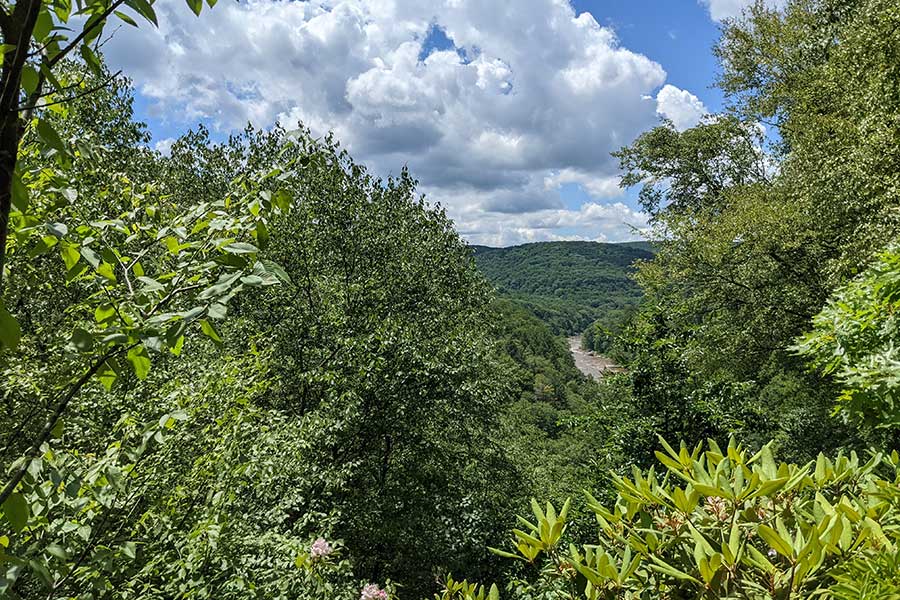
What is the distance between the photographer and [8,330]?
34.1 inches

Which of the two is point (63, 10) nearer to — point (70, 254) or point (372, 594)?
point (70, 254)

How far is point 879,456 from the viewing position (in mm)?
1908

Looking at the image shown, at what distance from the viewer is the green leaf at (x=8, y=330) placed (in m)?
0.84

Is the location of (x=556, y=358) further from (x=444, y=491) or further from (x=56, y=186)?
(x=56, y=186)

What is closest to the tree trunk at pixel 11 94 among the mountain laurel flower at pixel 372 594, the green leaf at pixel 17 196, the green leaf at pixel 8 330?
the green leaf at pixel 17 196

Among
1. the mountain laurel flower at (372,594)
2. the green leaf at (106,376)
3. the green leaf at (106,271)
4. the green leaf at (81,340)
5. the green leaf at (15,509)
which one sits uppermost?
the green leaf at (106,271)

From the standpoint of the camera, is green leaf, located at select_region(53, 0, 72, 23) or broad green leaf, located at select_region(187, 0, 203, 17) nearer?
broad green leaf, located at select_region(187, 0, 203, 17)

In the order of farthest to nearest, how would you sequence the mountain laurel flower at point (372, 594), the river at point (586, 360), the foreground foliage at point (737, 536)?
the river at point (586, 360) → the mountain laurel flower at point (372, 594) → the foreground foliage at point (737, 536)

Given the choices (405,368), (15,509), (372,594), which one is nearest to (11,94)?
(15,509)

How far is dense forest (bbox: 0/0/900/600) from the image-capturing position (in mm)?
1417

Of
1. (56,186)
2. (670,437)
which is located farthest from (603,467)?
(56,186)

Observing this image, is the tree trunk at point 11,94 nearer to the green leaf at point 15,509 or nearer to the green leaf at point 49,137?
the green leaf at point 49,137

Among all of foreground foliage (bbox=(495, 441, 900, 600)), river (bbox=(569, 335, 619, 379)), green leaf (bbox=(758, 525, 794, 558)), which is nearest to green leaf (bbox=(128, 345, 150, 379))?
foreground foliage (bbox=(495, 441, 900, 600))

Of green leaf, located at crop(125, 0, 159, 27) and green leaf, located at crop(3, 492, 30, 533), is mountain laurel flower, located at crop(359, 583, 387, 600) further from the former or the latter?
green leaf, located at crop(125, 0, 159, 27)
